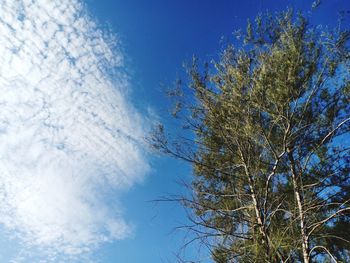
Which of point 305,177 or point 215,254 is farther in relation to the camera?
point 305,177

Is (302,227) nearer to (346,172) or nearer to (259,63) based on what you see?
(259,63)

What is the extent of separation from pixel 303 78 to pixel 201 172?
104 inches

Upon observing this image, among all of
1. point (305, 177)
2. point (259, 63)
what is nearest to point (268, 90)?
point (259, 63)

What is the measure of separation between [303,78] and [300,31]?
46.1 inches

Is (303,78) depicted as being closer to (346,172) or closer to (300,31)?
(300,31)

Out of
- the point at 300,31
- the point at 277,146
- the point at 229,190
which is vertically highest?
the point at 300,31

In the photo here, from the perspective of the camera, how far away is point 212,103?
6.22 m

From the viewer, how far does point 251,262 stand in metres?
4.41

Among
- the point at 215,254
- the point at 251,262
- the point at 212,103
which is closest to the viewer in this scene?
the point at 251,262

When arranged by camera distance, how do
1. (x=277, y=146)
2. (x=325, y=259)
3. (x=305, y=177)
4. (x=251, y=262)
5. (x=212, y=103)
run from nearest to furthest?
(x=251, y=262) → (x=325, y=259) → (x=212, y=103) → (x=277, y=146) → (x=305, y=177)

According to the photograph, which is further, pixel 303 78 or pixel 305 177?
pixel 305 177

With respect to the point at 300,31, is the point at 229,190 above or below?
below

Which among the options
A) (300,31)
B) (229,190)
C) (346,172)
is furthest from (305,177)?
(300,31)

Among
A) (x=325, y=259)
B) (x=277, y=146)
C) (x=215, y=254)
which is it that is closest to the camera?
(x=215, y=254)
